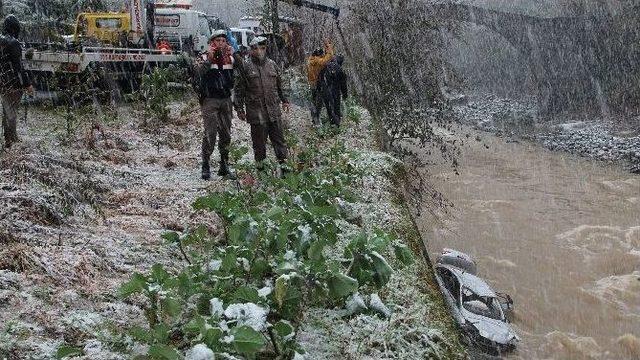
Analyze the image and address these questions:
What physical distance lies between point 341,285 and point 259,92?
178 inches

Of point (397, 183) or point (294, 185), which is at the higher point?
point (294, 185)

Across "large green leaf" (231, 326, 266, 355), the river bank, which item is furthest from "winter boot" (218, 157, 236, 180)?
the river bank

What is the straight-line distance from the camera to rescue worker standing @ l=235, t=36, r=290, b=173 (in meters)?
6.96

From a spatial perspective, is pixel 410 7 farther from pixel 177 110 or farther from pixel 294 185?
pixel 294 185

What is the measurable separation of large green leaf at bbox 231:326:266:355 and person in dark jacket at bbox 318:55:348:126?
27.9 feet

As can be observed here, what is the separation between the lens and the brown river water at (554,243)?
9.84m

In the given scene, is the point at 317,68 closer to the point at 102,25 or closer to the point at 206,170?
the point at 206,170

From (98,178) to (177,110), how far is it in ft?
20.8

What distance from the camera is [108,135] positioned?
357 inches

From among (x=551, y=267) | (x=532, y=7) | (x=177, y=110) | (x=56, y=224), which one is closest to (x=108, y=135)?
(x=177, y=110)

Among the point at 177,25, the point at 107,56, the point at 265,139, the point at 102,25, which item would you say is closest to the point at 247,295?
the point at 265,139

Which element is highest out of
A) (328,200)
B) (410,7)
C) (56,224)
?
(410,7)

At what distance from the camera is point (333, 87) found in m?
10.7

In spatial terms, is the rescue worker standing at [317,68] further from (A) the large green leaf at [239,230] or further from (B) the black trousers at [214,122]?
(A) the large green leaf at [239,230]
